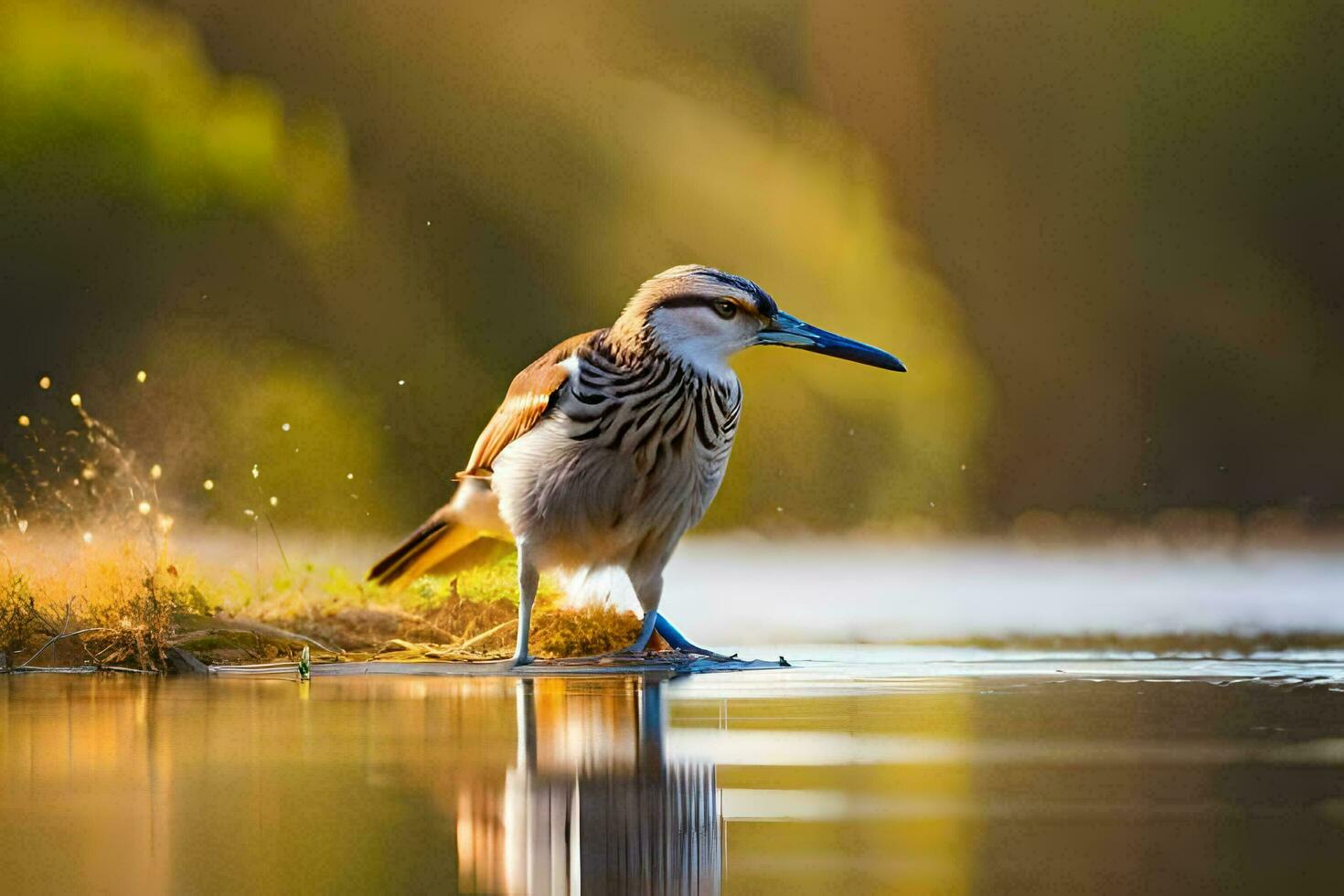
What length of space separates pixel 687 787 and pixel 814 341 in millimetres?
2659

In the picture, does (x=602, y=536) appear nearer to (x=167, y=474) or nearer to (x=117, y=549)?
(x=117, y=549)

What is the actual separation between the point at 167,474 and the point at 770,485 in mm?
2746

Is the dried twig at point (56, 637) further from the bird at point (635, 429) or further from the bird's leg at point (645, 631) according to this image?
the bird's leg at point (645, 631)

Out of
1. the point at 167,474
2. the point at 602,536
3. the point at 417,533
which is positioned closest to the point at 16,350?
the point at 167,474

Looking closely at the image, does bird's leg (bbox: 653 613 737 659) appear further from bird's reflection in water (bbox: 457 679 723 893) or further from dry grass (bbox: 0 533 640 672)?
bird's reflection in water (bbox: 457 679 723 893)

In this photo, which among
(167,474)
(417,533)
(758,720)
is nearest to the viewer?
(758,720)

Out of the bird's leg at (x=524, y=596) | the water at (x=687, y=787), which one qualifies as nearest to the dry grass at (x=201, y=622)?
the bird's leg at (x=524, y=596)

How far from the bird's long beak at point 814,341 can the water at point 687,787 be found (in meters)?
1.07

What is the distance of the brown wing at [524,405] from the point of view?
17.3ft

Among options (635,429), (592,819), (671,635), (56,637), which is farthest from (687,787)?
(56,637)

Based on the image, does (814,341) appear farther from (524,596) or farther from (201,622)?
(201,622)

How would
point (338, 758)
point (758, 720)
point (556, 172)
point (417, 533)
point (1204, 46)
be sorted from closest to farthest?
point (338, 758) → point (758, 720) → point (417, 533) → point (556, 172) → point (1204, 46)

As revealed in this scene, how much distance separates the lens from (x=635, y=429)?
5133 mm

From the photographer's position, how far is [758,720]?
12.9 feet
